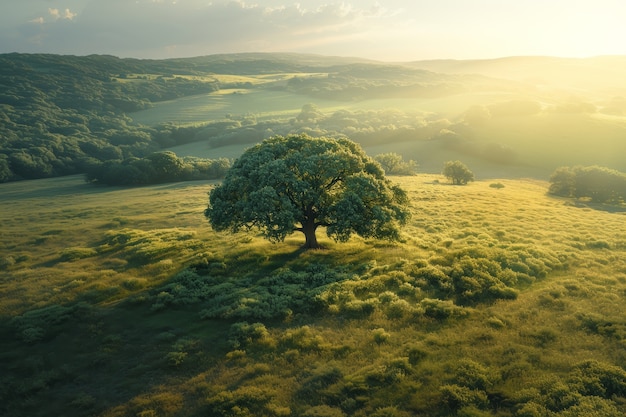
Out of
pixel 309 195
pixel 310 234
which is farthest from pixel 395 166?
pixel 309 195

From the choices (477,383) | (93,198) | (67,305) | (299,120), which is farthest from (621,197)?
(299,120)

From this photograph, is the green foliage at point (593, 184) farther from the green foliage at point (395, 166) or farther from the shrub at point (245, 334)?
the shrub at point (245, 334)

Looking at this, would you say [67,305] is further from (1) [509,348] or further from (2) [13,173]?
(2) [13,173]

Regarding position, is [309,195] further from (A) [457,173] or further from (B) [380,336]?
(A) [457,173]

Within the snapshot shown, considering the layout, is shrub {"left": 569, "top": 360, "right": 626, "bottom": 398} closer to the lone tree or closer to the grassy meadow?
the grassy meadow

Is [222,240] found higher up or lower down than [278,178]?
lower down
